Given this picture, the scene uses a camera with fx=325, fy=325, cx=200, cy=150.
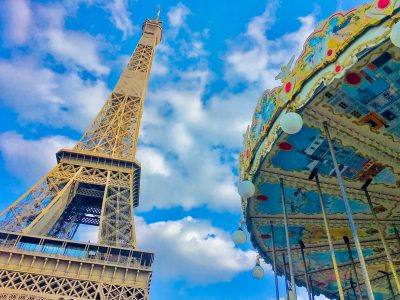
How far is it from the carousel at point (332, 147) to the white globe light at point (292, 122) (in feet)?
0.06

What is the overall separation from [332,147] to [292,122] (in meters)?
1.34

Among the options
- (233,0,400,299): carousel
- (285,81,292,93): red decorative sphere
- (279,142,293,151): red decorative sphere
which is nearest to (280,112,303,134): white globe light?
(233,0,400,299): carousel

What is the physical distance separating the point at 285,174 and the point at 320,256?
5.04 m

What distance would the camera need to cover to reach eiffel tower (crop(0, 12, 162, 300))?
17.4m

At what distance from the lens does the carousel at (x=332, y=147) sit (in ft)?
17.2

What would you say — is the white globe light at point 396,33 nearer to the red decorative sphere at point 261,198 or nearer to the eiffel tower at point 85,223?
the red decorative sphere at point 261,198

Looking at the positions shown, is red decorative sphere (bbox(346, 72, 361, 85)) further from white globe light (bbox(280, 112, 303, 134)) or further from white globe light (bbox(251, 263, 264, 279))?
white globe light (bbox(251, 263, 264, 279))

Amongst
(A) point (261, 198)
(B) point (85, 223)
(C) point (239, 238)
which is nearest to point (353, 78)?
(A) point (261, 198)

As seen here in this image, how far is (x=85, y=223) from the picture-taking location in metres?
27.7

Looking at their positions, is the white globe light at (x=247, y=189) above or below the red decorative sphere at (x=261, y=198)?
below

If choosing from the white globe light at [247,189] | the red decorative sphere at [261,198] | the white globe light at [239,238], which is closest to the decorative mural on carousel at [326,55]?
the white globe light at [247,189]

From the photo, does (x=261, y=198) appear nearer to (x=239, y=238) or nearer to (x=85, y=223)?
(x=239, y=238)

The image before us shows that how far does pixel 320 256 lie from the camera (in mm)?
11523

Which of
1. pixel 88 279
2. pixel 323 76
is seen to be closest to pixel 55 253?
pixel 88 279
